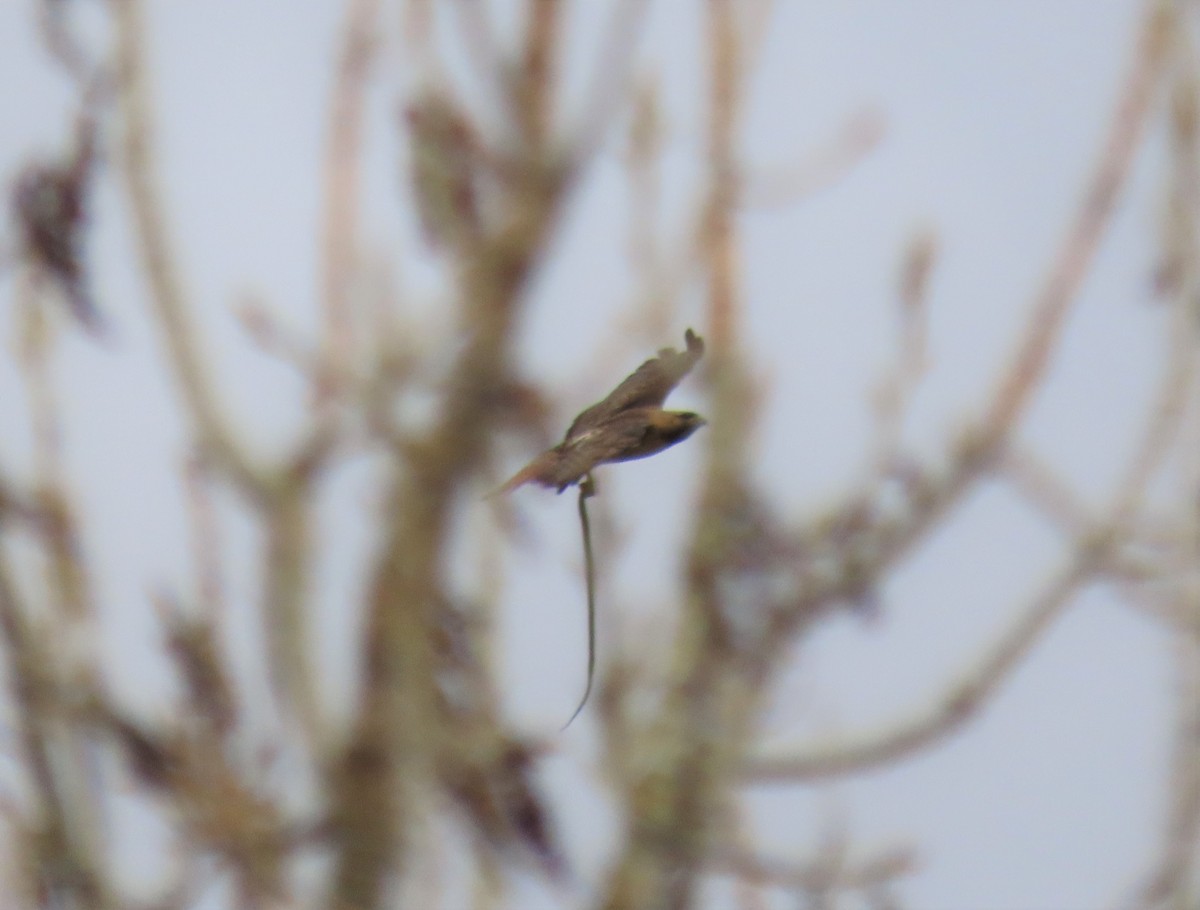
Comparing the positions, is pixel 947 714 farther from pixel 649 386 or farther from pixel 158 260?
pixel 649 386

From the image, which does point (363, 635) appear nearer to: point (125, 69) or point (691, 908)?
point (691, 908)

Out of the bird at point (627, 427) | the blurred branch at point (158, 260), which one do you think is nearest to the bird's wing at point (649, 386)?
the bird at point (627, 427)

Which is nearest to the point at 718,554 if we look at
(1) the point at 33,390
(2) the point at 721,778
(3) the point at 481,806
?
(2) the point at 721,778

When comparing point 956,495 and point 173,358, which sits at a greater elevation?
point 173,358

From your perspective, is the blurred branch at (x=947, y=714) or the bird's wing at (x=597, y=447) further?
the blurred branch at (x=947, y=714)

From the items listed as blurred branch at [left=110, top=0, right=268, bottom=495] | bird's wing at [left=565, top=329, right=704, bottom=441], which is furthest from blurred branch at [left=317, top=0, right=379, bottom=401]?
bird's wing at [left=565, top=329, right=704, bottom=441]

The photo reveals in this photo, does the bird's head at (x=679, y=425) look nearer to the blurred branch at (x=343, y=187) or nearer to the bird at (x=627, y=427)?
the bird at (x=627, y=427)

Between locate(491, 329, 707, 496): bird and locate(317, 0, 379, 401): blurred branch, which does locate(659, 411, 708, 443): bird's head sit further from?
locate(317, 0, 379, 401): blurred branch

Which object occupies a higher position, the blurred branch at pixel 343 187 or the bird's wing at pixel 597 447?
the blurred branch at pixel 343 187

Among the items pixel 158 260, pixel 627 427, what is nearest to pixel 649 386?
pixel 627 427
